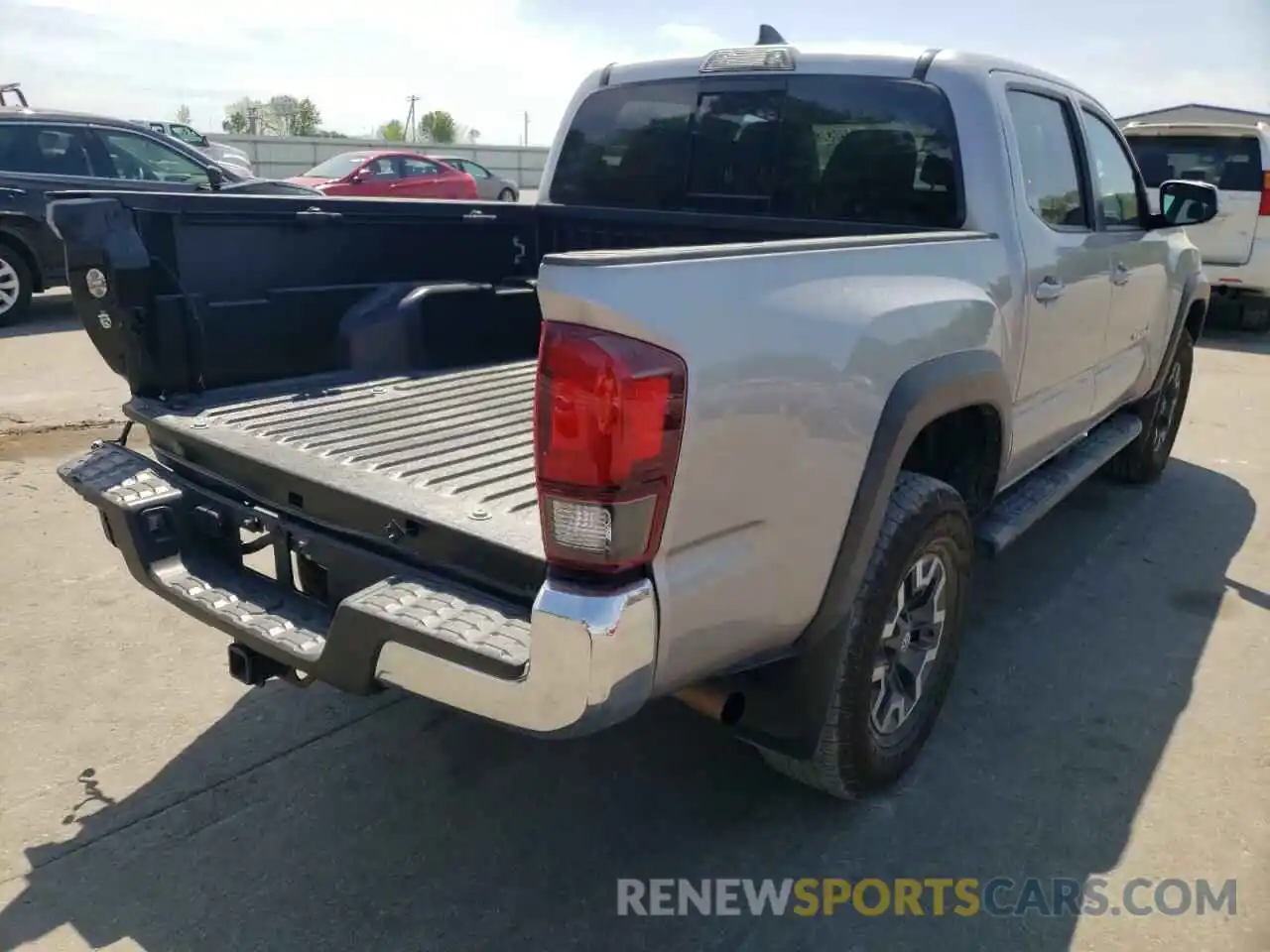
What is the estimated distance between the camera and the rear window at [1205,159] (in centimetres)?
1045

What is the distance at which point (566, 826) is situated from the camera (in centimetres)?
290

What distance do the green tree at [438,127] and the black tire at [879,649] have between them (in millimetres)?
81421

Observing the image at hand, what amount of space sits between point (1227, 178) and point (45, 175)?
11.5 meters

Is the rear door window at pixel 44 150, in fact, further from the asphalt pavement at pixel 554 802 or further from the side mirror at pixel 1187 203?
the side mirror at pixel 1187 203

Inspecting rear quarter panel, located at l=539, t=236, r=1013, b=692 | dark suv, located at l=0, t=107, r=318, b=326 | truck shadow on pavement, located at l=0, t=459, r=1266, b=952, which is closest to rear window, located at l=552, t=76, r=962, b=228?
rear quarter panel, located at l=539, t=236, r=1013, b=692

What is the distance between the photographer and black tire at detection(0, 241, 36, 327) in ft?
32.1

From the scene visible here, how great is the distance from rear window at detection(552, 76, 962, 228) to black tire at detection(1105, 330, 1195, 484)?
273 cm

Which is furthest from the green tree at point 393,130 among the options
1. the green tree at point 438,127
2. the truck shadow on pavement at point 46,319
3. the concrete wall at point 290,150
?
the truck shadow on pavement at point 46,319

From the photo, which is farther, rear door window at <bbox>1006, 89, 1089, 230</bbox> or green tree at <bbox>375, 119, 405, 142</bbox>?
green tree at <bbox>375, 119, 405, 142</bbox>

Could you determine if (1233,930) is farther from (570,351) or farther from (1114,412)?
(1114,412)

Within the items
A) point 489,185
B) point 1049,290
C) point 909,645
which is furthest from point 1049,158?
point 489,185

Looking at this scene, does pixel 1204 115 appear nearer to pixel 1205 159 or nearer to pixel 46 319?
pixel 1205 159

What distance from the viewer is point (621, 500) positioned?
1951 millimetres

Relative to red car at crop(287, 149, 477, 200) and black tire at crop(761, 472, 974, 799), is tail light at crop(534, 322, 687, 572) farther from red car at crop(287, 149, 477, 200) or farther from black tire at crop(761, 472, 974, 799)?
red car at crop(287, 149, 477, 200)
